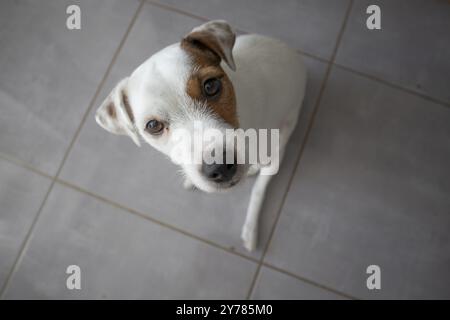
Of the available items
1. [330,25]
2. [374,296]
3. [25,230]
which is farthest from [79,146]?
[374,296]

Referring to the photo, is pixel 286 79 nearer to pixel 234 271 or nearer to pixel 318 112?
pixel 318 112

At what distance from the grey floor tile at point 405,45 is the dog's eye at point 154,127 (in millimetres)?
1362

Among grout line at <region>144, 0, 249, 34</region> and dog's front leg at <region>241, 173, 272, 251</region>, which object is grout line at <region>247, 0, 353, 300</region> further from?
grout line at <region>144, 0, 249, 34</region>

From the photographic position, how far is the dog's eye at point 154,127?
4.77 feet

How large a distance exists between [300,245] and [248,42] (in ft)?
3.63

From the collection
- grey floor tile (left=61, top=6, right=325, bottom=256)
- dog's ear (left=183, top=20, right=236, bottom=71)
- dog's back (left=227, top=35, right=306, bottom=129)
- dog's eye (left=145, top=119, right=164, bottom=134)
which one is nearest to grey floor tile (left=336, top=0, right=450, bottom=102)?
grey floor tile (left=61, top=6, right=325, bottom=256)

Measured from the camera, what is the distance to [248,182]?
2.26m

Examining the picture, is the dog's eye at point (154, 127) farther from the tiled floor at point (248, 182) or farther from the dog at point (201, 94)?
the tiled floor at point (248, 182)

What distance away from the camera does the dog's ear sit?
147 centimetres

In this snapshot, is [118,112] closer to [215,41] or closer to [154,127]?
[154,127]

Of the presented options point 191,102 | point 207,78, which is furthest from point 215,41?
point 191,102

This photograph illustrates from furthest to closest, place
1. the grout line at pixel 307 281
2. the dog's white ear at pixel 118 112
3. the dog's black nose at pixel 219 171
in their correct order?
the grout line at pixel 307 281
the dog's white ear at pixel 118 112
the dog's black nose at pixel 219 171

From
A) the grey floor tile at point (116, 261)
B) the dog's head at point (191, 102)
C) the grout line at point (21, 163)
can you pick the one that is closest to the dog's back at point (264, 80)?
the dog's head at point (191, 102)

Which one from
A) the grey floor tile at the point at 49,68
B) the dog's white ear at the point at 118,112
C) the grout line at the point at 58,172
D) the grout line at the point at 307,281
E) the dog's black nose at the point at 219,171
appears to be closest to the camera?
the dog's black nose at the point at 219,171
